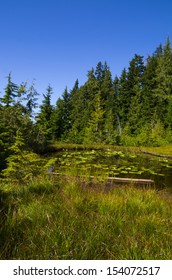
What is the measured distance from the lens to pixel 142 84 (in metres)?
A: 55.1

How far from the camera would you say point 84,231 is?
2.84 metres

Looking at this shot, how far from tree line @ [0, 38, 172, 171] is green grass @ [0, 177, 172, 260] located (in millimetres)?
22494

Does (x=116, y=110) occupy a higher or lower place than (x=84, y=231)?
higher

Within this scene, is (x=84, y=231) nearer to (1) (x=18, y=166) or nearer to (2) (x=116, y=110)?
(1) (x=18, y=166)

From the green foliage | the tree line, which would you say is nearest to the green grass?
the green foliage

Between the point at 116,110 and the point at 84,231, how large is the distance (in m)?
51.7

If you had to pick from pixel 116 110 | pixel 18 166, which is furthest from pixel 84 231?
pixel 116 110

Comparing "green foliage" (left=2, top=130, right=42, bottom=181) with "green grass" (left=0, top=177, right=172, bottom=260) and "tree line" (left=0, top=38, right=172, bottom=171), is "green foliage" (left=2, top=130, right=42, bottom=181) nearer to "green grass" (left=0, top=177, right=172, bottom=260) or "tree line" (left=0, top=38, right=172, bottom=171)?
"green grass" (left=0, top=177, right=172, bottom=260)

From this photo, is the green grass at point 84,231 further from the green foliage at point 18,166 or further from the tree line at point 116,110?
the tree line at point 116,110

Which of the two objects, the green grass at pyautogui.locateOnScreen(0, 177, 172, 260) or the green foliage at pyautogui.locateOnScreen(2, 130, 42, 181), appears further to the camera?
the green foliage at pyautogui.locateOnScreen(2, 130, 42, 181)

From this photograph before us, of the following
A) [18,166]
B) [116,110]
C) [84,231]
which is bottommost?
[84,231]

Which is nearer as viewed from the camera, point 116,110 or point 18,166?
point 18,166

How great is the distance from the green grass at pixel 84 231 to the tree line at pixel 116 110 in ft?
73.8

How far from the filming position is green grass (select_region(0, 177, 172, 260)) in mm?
2398
